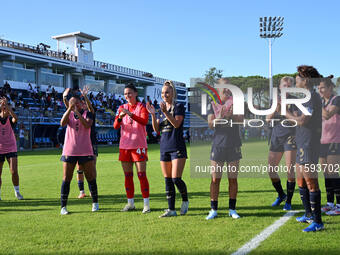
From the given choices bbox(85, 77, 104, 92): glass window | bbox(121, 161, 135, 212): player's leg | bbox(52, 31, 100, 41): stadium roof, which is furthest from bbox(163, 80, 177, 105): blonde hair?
bbox(52, 31, 100, 41): stadium roof

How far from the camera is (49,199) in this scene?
7516 millimetres

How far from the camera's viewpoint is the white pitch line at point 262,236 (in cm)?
398

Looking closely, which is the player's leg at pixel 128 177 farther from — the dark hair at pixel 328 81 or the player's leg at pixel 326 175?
the dark hair at pixel 328 81

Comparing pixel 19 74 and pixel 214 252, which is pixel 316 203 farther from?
pixel 19 74

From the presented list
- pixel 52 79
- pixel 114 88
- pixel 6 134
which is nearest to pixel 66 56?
pixel 52 79

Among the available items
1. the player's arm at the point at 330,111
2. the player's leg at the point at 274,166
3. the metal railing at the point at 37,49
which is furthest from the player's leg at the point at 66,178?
the metal railing at the point at 37,49

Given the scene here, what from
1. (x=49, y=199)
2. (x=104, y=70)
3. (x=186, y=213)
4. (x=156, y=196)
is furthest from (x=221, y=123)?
(x=104, y=70)

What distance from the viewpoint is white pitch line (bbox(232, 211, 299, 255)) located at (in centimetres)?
398

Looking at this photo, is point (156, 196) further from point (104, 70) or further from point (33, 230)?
point (104, 70)

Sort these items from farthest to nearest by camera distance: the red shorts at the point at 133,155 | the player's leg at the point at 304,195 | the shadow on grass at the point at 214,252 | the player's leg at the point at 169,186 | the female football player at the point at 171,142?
the red shorts at the point at 133,155
the player's leg at the point at 169,186
the female football player at the point at 171,142
the player's leg at the point at 304,195
the shadow on grass at the point at 214,252

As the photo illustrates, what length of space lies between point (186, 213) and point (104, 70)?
143ft

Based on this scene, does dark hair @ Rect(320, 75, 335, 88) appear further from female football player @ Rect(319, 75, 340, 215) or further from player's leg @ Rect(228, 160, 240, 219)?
player's leg @ Rect(228, 160, 240, 219)

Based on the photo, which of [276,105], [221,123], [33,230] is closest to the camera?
[33,230]

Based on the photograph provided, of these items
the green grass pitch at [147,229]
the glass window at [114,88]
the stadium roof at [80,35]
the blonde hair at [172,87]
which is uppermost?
the stadium roof at [80,35]
